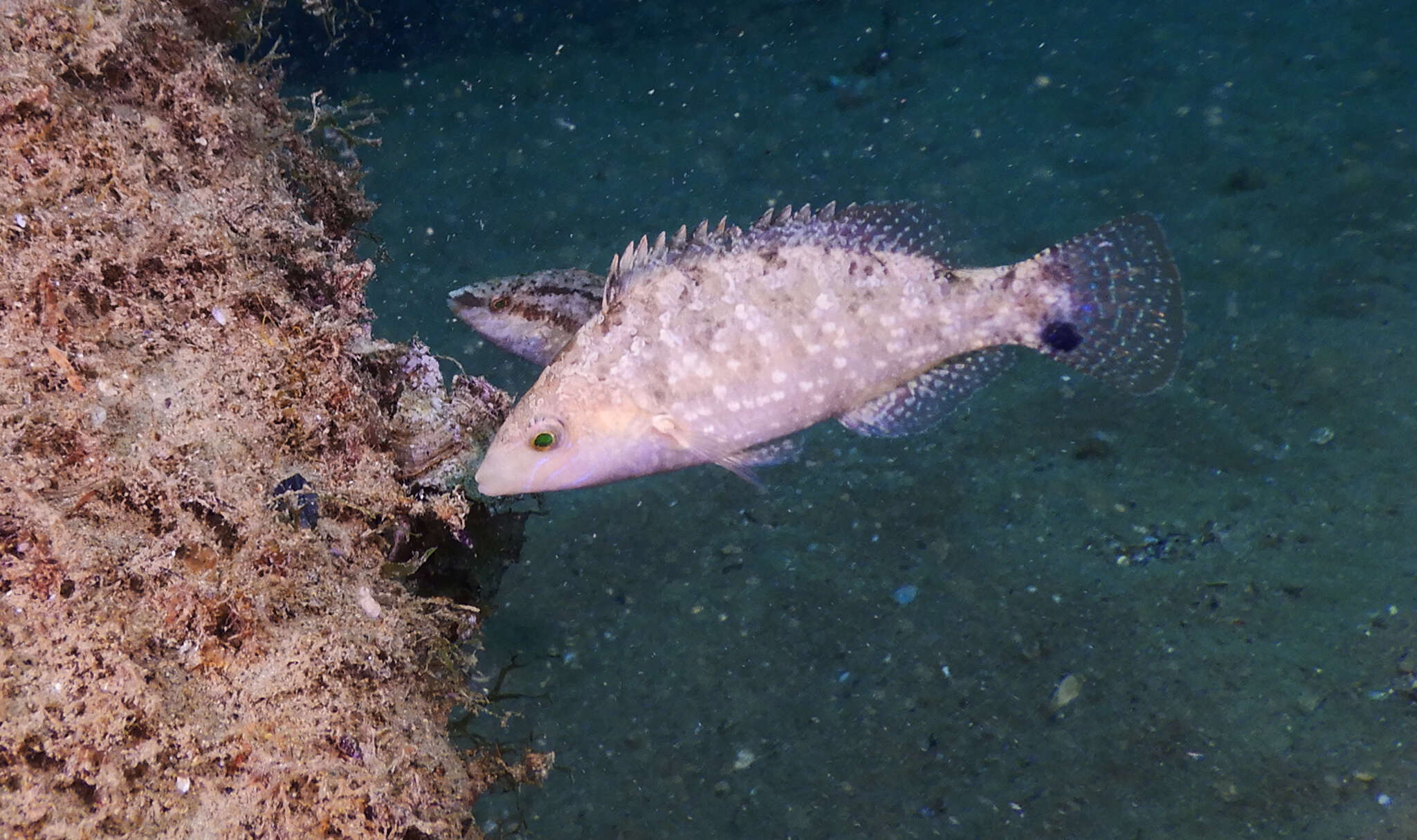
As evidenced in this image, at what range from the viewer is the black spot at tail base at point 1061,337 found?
3.31 meters

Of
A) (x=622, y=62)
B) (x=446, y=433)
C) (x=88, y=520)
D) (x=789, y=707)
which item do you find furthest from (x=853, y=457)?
(x=622, y=62)

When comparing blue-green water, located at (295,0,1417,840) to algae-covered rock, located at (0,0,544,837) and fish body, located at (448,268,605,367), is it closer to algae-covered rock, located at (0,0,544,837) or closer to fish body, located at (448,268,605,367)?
fish body, located at (448,268,605,367)

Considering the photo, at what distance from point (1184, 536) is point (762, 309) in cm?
387

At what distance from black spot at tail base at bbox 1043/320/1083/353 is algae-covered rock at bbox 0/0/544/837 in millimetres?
2726

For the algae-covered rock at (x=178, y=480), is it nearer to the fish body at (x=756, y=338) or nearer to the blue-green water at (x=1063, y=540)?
the fish body at (x=756, y=338)

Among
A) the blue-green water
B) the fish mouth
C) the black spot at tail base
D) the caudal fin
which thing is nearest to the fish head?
the fish mouth

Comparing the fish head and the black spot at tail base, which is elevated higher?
the fish head

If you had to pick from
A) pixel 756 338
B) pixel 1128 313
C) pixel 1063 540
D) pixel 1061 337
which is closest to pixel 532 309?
pixel 756 338

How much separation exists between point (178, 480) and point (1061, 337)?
348 centimetres

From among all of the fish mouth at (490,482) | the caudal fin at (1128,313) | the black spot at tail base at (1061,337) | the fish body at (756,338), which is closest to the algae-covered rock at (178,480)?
the fish mouth at (490,482)

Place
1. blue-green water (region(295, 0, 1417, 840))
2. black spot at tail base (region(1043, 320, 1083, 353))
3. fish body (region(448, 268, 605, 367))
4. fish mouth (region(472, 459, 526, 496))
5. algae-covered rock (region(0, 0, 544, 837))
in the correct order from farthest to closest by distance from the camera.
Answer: blue-green water (region(295, 0, 1417, 840))
black spot at tail base (region(1043, 320, 1083, 353))
fish body (region(448, 268, 605, 367))
fish mouth (region(472, 459, 526, 496))
algae-covered rock (region(0, 0, 544, 837))

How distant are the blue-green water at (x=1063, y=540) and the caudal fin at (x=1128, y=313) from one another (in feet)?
6.49

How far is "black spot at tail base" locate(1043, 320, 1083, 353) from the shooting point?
3.31 metres

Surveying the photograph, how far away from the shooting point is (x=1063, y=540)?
503cm
